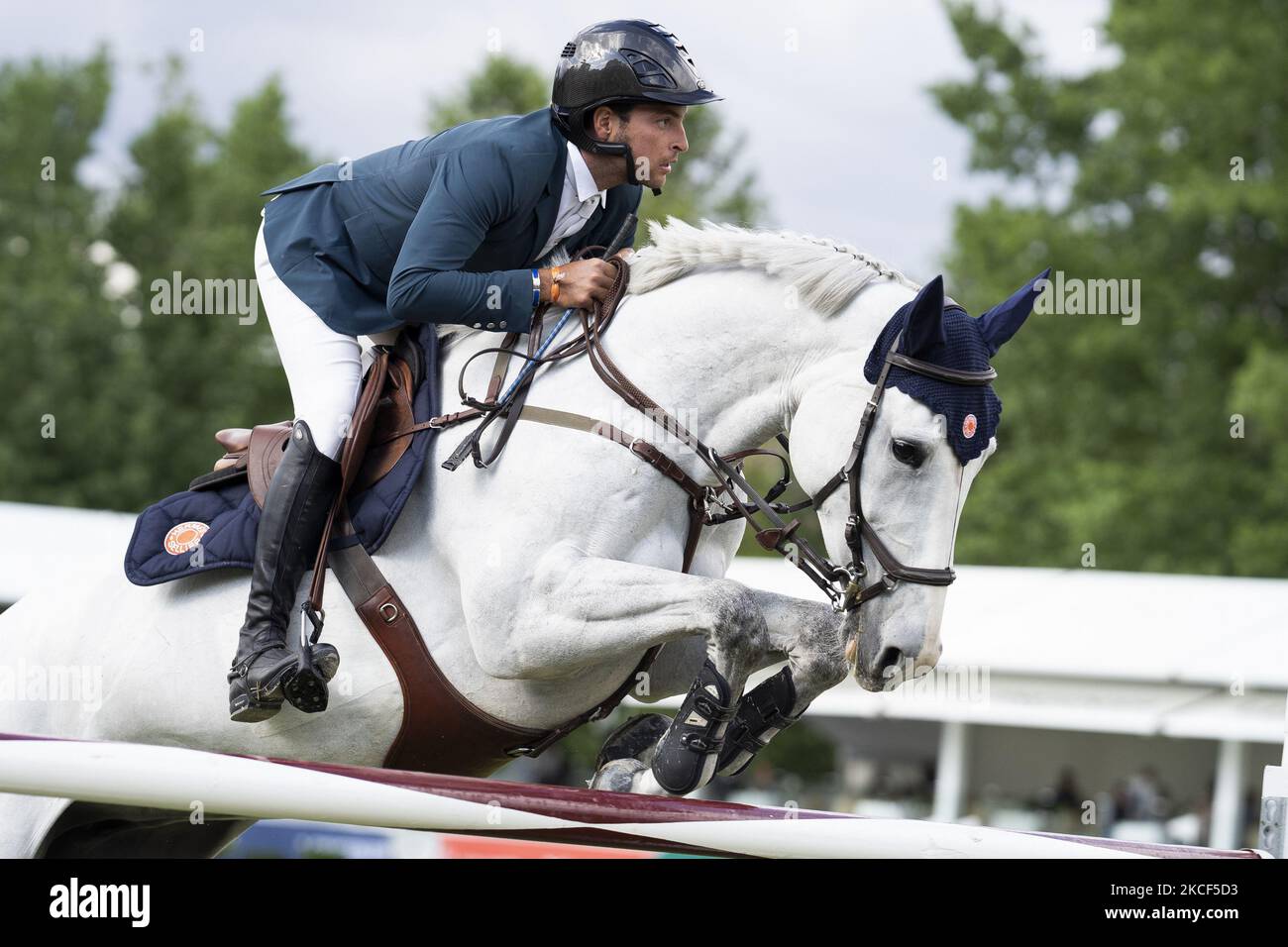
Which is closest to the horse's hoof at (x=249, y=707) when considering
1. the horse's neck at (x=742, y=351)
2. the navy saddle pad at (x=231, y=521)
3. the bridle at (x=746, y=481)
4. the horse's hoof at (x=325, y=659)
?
the horse's hoof at (x=325, y=659)

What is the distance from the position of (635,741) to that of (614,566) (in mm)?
534

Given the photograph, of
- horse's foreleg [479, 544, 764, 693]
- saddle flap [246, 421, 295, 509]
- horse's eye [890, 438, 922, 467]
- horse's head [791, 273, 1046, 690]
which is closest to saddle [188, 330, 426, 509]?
saddle flap [246, 421, 295, 509]

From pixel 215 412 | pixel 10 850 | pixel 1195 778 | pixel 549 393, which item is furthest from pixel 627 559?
pixel 215 412

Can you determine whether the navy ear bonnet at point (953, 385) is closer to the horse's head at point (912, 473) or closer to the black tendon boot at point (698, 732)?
the horse's head at point (912, 473)

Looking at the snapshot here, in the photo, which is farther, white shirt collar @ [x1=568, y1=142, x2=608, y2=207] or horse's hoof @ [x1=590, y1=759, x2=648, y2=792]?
white shirt collar @ [x1=568, y1=142, x2=608, y2=207]

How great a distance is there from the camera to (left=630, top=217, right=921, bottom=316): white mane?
368cm

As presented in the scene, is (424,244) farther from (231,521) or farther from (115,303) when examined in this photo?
(115,303)

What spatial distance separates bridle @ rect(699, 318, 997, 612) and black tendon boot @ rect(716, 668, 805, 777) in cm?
24

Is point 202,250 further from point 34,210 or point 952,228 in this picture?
point 952,228

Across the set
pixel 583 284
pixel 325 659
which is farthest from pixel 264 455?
pixel 583 284

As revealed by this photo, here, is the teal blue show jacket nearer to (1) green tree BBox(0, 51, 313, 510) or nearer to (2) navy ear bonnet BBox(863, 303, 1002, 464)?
(2) navy ear bonnet BBox(863, 303, 1002, 464)

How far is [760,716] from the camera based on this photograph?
138 inches

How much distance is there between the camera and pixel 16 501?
21344 mm
